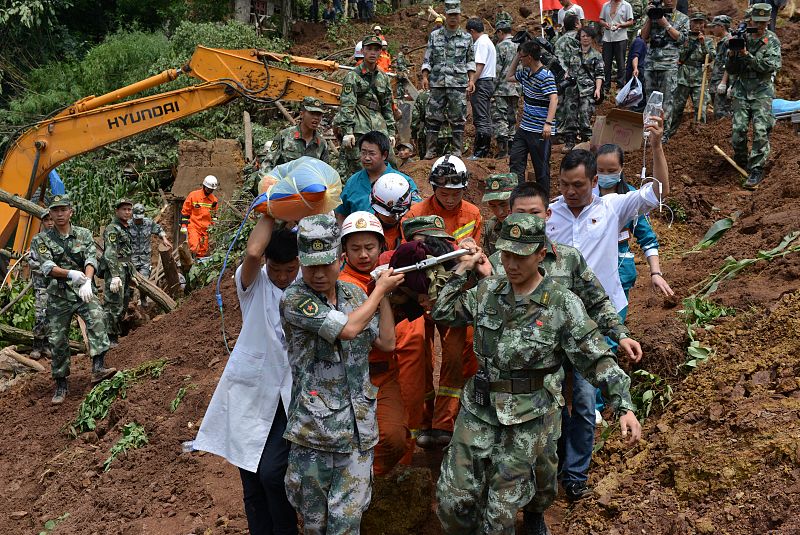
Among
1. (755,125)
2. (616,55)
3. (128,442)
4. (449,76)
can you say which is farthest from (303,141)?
(616,55)

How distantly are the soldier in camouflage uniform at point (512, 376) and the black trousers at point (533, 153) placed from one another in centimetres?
619

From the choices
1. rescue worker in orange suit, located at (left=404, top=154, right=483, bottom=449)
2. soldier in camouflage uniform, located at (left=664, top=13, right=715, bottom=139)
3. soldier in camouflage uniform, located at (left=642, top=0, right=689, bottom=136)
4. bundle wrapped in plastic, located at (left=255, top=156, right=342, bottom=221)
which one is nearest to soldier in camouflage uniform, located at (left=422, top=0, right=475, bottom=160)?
soldier in camouflage uniform, located at (left=642, top=0, right=689, bottom=136)

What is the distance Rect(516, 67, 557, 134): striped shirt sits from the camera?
1045 cm

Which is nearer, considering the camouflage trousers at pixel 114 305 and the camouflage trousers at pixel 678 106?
the camouflage trousers at pixel 114 305

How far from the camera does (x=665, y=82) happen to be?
13719mm

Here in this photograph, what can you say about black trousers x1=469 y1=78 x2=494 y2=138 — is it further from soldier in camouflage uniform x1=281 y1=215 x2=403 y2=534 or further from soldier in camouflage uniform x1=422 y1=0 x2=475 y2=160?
soldier in camouflage uniform x1=281 y1=215 x2=403 y2=534

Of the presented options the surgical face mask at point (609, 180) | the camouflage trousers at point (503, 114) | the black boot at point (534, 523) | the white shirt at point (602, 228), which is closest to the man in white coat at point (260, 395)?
the black boot at point (534, 523)

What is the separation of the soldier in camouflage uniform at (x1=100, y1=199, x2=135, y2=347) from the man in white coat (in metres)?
7.00

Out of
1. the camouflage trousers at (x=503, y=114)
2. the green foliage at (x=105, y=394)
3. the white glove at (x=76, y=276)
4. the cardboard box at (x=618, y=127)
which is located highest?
the cardboard box at (x=618, y=127)

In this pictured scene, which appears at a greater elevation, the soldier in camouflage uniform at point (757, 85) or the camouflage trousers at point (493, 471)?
the camouflage trousers at point (493, 471)

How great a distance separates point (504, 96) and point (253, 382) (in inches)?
430

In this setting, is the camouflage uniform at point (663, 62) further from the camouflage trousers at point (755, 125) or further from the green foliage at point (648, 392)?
the green foliage at point (648, 392)

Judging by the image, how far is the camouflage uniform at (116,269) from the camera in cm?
1180

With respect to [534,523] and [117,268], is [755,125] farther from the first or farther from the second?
[117,268]
